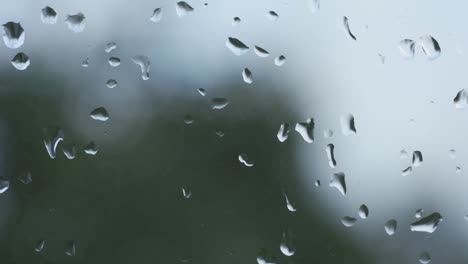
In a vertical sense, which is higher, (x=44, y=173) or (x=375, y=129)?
(x=375, y=129)

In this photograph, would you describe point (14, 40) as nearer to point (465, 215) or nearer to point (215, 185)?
point (215, 185)

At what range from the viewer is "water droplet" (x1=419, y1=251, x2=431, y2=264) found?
0.97 meters

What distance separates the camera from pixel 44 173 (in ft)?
3.06

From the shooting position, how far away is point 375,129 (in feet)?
3.25

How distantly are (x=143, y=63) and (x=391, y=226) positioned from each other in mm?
433

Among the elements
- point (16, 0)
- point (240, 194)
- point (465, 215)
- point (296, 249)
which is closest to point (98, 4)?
point (16, 0)

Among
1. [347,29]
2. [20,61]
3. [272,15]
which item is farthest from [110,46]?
[347,29]

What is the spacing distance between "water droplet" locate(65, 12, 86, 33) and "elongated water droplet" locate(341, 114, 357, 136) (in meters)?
0.41

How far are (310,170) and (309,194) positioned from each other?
0.04 metres

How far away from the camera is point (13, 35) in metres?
0.94

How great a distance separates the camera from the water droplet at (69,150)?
94 cm

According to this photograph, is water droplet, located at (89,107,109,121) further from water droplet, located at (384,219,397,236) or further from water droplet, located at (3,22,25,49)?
water droplet, located at (384,219,397,236)

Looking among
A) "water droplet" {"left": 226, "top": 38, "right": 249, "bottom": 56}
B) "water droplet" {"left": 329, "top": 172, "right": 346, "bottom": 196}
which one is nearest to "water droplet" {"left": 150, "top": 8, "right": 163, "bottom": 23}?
"water droplet" {"left": 226, "top": 38, "right": 249, "bottom": 56}

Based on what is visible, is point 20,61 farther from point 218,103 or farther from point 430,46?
point 430,46
